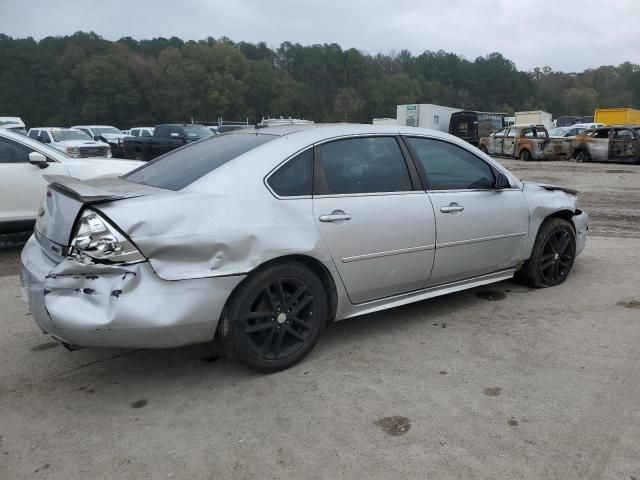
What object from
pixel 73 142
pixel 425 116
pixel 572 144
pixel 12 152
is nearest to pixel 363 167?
pixel 12 152

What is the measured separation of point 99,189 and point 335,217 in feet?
4.61

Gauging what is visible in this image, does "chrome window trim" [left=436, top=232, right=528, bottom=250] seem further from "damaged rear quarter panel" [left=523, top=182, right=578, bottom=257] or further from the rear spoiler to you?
the rear spoiler

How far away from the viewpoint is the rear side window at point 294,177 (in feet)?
10.8

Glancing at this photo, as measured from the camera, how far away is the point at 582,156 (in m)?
21.7

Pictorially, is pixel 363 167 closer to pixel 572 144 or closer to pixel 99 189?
pixel 99 189

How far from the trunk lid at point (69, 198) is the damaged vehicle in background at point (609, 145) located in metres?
21.2

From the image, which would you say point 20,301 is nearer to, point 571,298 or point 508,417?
point 508,417

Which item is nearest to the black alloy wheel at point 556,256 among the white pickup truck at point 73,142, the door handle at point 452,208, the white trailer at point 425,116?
the door handle at point 452,208

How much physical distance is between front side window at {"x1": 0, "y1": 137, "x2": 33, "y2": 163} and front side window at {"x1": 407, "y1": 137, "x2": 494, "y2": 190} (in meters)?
5.03

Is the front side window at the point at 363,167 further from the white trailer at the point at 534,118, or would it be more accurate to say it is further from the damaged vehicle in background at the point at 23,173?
the white trailer at the point at 534,118

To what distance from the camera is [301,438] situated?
2.64m

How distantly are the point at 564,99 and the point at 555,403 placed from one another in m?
112

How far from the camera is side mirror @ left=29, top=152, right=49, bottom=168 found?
6484mm

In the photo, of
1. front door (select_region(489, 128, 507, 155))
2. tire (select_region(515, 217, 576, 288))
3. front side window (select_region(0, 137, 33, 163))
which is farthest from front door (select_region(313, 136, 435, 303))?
front door (select_region(489, 128, 507, 155))
